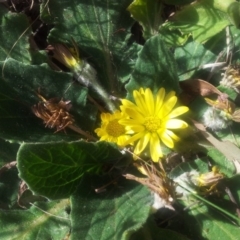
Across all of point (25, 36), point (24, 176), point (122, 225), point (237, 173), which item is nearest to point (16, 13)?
point (25, 36)

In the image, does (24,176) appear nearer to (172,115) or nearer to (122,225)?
(122,225)

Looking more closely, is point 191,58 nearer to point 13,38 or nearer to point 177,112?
point 177,112

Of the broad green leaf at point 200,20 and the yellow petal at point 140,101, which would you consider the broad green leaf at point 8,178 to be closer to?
the yellow petal at point 140,101

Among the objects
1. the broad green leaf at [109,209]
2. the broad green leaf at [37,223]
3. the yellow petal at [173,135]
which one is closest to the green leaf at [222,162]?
the yellow petal at [173,135]

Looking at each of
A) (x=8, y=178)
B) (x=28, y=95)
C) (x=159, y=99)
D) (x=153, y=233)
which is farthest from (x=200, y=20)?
(x=8, y=178)

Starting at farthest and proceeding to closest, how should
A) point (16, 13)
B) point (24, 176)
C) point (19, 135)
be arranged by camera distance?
point (16, 13)
point (19, 135)
point (24, 176)

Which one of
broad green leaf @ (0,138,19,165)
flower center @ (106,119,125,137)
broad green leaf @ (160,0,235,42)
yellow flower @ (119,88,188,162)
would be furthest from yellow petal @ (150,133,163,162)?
broad green leaf @ (0,138,19,165)
